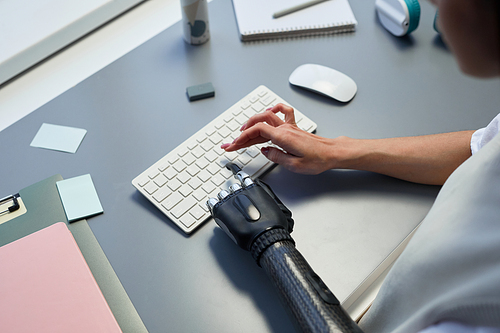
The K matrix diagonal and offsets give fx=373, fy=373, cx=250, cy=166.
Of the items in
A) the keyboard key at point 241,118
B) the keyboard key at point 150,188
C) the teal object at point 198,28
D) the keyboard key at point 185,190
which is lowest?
the keyboard key at point 185,190

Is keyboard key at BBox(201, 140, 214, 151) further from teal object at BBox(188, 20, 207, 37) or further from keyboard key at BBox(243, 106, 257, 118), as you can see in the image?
teal object at BBox(188, 20, 207, 37)

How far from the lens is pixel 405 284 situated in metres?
0.51

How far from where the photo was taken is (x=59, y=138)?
0.78 m

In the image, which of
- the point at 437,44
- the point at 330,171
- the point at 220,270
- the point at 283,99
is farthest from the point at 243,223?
the point at 437,44

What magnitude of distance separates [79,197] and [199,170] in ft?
0.75

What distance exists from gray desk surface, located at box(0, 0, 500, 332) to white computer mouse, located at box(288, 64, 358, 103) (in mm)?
22

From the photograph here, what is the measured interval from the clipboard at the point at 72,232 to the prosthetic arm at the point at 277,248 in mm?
195

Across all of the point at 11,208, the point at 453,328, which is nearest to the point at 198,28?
the point at 11,208

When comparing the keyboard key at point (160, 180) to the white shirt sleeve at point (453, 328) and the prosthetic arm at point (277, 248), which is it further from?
the white shirt sleeve at point (453, 328)

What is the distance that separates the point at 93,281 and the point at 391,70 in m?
0.79

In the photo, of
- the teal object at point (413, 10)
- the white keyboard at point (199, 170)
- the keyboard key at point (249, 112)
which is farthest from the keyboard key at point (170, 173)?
the teal object at point (413, 10)

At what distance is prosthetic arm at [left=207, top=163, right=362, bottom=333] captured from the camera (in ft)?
1.67

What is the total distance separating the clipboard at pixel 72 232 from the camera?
1.89 feet

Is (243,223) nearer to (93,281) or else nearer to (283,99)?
(93,281)
